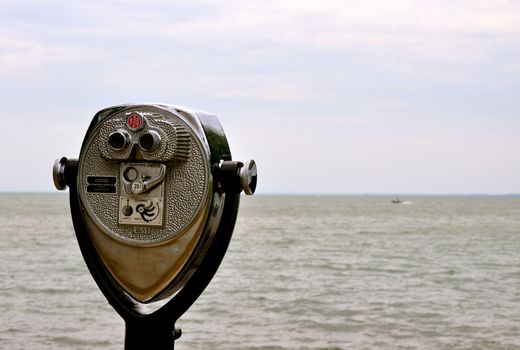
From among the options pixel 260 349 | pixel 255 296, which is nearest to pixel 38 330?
pixel 260 349

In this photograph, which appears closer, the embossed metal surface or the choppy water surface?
the embossed metal surface

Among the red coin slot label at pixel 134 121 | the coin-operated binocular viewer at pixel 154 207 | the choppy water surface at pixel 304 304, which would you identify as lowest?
the choppy water surface at pixel 304 304

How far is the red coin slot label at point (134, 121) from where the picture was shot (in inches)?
115

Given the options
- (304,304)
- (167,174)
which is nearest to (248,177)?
(167,174)

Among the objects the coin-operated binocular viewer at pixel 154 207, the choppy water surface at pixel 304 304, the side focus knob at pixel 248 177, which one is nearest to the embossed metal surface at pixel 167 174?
the coin-operated binocular viewer at pixel 154 207

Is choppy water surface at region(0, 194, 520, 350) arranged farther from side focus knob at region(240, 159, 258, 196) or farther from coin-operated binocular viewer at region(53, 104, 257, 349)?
side focus knob at region(240, 159, 258, 196)

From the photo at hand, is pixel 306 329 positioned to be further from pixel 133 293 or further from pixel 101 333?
pixel 133 293

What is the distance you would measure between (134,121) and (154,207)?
0.28 metres

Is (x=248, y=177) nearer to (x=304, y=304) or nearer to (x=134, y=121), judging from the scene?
(x=134, y=121)

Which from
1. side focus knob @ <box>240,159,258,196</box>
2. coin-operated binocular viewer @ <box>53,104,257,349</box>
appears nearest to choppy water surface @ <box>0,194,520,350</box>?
coin-operated binocular viewer @ <box>53,104,257,349</box>

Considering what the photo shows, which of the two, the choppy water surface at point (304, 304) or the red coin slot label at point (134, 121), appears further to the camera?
the choppy water surface at point (304, 304)

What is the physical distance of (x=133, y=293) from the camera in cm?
296

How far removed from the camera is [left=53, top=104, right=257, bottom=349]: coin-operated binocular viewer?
2889mm

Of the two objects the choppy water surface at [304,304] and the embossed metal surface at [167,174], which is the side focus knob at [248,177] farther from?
the choppy water surface at [304,304]
